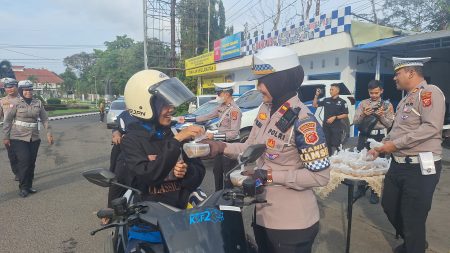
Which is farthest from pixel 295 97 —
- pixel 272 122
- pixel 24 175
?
pixel 24 175

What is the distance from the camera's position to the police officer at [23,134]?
5641 millimetres

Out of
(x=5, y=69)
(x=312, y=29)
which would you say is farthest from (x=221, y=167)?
(x=5, y=69)

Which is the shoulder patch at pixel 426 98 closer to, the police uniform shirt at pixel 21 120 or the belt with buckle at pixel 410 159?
the belt with buckle at pixel 410 159

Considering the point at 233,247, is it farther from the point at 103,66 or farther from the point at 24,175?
the point at 103,66

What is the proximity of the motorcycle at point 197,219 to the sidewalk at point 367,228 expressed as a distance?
233 centimetres

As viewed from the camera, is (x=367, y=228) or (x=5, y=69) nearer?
(x=367, y=228)

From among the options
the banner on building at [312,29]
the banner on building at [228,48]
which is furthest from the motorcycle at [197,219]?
the banner on building at [228,48]

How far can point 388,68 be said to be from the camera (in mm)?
12695

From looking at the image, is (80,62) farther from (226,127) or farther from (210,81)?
(226,127)

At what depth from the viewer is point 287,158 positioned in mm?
1849

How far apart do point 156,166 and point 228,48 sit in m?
18.6

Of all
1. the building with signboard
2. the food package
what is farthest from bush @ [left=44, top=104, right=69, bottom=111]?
the food package

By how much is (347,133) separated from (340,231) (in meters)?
6.35

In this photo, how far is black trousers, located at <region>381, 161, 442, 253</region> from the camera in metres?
2.88
